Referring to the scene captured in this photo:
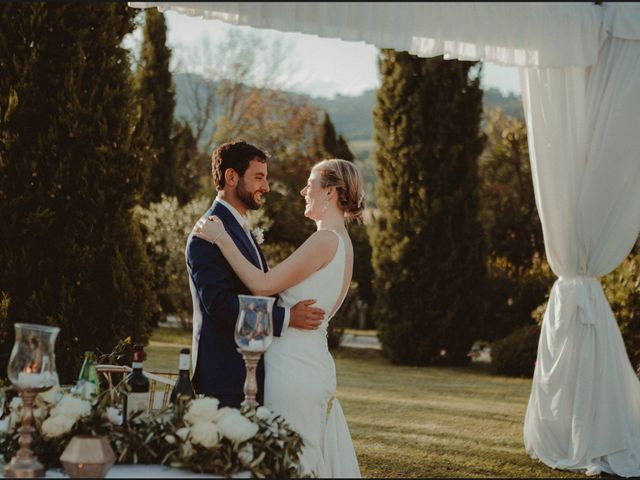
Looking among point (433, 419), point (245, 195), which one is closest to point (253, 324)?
point (245, 195)

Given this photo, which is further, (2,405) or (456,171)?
(456,171)

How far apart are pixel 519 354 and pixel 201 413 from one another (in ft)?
26.4

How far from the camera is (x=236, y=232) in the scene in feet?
11.5

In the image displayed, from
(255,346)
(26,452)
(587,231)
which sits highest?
(587,231)

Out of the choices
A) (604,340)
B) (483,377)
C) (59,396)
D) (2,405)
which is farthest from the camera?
(483,377)

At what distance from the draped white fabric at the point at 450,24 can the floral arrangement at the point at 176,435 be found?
1.55 m

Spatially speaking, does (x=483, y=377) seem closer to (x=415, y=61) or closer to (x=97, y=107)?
(x=415, y=61)

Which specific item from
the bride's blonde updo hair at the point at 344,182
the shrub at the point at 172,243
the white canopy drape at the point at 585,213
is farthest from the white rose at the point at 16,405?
the shrub at the point at 172,243

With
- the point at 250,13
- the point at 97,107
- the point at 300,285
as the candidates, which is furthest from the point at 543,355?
the point at 97,107

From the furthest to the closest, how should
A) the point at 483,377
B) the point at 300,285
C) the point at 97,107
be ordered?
the point at 483,377 < the point at 97,107 < the point at 300,285

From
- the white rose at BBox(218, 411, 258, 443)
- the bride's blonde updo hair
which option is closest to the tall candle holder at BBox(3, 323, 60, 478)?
the white rose at BBox(218, 411, 258, 443)

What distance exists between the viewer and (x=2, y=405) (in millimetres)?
3250

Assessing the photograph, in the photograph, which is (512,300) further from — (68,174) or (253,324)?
(253,324)

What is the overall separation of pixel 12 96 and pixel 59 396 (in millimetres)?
2940
